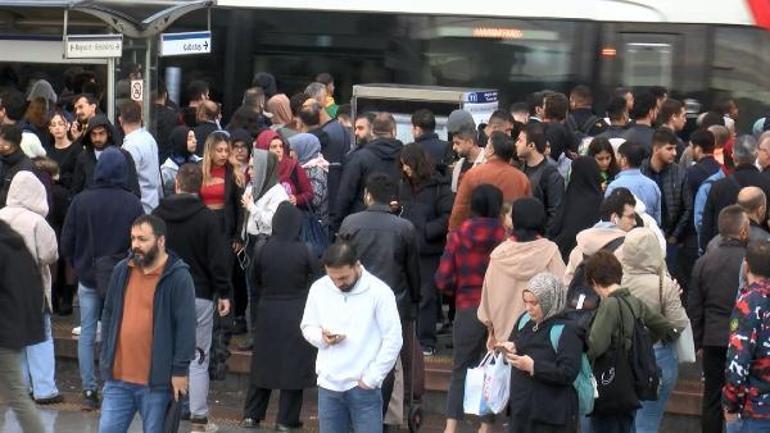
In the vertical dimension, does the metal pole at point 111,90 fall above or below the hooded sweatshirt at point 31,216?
above

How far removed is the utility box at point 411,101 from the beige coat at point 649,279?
19.9ft

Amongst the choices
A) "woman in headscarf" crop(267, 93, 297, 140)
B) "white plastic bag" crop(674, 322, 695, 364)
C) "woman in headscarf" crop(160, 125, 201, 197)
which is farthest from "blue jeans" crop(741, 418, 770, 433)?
"woman in headscarf" crop(267, 93, 297, 140)

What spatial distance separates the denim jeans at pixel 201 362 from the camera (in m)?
12.1

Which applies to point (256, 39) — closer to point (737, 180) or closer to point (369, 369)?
point (737, 180)

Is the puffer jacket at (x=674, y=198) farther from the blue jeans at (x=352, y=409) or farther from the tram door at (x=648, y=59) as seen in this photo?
the tram door at (x=648, y=59)

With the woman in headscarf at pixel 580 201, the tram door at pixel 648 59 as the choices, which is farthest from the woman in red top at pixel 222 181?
the tram door at pixel 648 59

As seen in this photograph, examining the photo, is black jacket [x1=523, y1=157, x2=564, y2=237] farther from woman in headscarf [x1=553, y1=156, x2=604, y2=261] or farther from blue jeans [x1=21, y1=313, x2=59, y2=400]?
blue jeans [x1=21, y1=313, x2=59, y2=400]

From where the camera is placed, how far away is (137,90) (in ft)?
53.4

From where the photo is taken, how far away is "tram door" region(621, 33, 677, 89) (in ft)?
65.7

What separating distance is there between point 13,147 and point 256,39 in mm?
8097

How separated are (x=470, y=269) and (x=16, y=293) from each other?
3.04 m

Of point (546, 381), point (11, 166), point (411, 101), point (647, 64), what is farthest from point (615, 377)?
point (647, 64)

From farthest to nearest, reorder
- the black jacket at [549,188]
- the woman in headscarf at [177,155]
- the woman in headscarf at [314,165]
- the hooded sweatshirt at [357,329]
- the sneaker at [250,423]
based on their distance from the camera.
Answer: the woman in headscarf at [177,155]
the woman in headscarf at [314,165]
the black jacket at [549,188]
the sneaker at [250,423]
the hooded sweatshirt at [357,329]

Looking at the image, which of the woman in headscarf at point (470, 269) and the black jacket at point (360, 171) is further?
the black jacket at point (360, 171)
